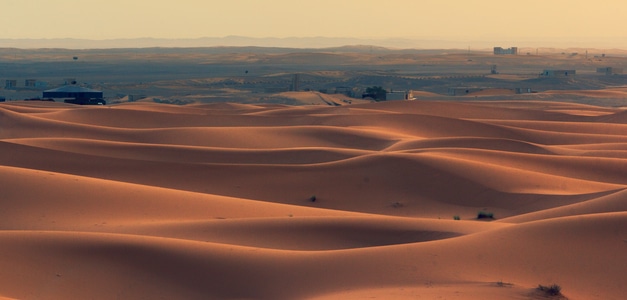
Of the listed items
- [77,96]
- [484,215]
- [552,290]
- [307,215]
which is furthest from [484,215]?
[77,96]

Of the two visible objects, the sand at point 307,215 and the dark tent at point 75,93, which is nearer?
the sand at point 307,215

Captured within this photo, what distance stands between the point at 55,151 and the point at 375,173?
8004 mm

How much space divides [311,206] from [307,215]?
431 cm

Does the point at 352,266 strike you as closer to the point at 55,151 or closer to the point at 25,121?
the point at 55,151

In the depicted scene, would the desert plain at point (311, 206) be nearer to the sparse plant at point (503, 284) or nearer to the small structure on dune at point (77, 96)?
the sparse plant at point (503, 284)

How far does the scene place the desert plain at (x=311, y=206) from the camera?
40.8ft

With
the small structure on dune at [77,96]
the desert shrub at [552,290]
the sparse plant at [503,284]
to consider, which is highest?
the desert shrub at [552,290]

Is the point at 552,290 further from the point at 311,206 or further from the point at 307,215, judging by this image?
the point at 311,206

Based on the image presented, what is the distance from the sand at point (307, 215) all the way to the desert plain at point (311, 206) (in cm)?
4

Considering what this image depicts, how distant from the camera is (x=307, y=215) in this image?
18.8m

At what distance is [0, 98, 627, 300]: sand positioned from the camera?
12383mm

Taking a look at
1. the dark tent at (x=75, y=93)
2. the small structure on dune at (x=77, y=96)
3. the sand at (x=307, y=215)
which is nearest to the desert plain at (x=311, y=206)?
the sand at (x=307, y=215)

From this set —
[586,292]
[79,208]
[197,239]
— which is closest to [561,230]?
[586,292]

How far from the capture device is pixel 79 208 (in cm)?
1823
